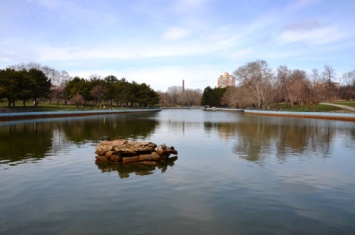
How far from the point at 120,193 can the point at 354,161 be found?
593 inches

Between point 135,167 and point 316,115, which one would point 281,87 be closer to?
point 316,115

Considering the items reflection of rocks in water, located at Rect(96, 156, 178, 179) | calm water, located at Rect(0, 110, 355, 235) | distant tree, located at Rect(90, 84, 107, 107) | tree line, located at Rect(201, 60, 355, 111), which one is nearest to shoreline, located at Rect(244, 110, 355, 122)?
tree line, located at Rect(201, 60, 355, 111)

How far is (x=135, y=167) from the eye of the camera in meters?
16.4

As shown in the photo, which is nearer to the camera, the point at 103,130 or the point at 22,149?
the point at 22,149

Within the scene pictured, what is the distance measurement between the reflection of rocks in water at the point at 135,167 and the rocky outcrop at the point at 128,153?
12.8 inches

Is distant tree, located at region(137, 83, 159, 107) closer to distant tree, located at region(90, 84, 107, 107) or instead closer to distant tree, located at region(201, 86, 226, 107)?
distant tree, located at region(90, 84, 107, 107)

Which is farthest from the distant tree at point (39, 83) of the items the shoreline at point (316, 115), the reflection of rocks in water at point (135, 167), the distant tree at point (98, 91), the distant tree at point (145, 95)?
the reflection of rocks in water at point (135, 167)

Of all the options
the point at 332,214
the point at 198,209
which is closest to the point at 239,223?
the point at 198,209

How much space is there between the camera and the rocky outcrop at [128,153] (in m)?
17.7

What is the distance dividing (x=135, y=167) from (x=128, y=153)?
5.85ft

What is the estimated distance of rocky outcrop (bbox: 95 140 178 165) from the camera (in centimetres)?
1773

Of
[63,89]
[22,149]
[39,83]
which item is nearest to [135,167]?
[22,149]

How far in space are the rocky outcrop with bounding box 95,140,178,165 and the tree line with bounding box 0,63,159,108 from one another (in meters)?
47.5

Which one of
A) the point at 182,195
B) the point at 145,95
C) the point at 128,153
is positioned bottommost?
the point at 182,195
